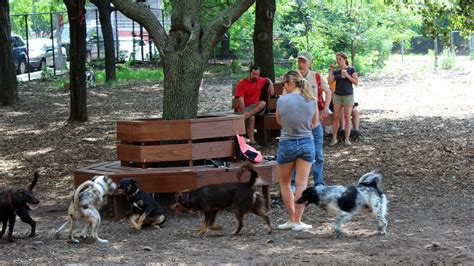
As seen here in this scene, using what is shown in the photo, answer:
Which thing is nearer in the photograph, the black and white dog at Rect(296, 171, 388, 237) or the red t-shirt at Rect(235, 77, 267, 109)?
the black and white dog at Rect(296, 171, 388, 237)

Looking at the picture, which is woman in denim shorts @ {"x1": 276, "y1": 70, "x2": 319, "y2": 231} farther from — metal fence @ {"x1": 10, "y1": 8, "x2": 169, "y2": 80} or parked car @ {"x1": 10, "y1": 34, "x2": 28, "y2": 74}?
parked car @ {"x1": 10, "y1": 34, "x2": 28, "y2": 74}

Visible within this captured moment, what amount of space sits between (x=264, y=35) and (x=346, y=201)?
25.7 ft

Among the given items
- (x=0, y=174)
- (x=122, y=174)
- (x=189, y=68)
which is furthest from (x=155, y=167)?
(x=0, y=174)

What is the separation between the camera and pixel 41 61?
3512 centimetres

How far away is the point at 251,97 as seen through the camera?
14.5 m

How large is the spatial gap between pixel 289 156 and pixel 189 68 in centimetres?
239

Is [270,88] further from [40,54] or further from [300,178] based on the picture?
[40,54]

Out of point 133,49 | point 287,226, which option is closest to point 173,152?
point 287,226

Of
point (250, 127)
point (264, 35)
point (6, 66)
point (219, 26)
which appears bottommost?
point (250, 127)

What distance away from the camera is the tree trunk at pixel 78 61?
1748 centimetres

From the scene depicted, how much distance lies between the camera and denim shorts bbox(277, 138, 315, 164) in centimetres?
875

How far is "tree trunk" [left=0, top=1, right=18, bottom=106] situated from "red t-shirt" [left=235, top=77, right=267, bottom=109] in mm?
9646

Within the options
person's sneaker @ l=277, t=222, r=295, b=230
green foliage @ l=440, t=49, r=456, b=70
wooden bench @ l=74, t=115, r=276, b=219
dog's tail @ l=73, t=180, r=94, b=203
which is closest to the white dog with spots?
dog's tail @ l=73, t=180, r=94, b=203

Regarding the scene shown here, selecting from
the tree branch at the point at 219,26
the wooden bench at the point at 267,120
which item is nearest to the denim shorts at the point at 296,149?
the tree branch at the point at 219,26
